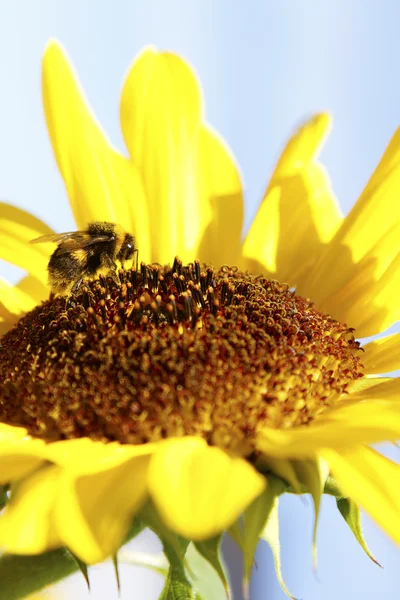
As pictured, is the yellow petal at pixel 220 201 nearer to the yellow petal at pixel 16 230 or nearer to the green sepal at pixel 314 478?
the yellow petal at pixel 16 230

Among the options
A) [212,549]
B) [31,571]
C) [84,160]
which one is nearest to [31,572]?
[31,571]

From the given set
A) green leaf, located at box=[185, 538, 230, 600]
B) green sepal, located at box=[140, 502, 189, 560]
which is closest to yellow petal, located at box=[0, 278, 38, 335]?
green leaf, located at box=[185, 538, 230, 600]

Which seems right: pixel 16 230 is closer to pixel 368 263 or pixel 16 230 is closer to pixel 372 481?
pixel 368 263

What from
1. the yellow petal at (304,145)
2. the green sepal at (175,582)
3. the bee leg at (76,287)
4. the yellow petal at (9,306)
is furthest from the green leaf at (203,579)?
the yellow petal at (304,145)

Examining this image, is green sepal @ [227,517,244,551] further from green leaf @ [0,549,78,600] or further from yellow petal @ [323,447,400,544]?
green leaf @ [0,549,78,600]

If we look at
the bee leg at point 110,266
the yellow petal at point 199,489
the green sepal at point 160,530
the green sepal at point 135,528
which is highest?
the bee leg at point 110,266

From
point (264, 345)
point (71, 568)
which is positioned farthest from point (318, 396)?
point (71, 568)

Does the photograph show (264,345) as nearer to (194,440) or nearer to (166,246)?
(194,440)
